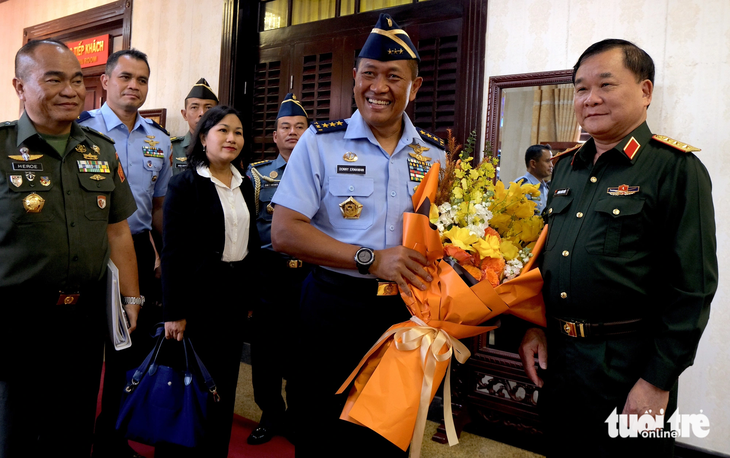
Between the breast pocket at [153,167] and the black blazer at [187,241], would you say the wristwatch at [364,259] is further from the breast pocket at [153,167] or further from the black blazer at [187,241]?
the breast pocket at [153,167]

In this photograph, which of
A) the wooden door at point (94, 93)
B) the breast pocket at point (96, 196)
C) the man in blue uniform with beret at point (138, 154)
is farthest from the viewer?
the wooden door at point (94, 93)

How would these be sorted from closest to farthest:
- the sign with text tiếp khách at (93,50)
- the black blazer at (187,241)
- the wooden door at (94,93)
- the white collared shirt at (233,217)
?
the black blazer at (187,241)
the white collared shirt at (233,217)
the sign with text tiếp khách at (93,50)
the wooden door at (94,93)

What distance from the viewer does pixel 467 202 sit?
1.38 metres

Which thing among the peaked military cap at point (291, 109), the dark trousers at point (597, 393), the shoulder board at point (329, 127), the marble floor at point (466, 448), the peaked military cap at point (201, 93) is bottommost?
the marble floor at point (466, 448)

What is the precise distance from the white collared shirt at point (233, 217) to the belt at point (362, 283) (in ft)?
2.67

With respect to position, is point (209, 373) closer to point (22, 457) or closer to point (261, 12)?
point (22, 457)

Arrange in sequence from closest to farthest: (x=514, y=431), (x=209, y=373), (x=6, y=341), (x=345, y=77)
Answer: (x=6, y=341) < (x=209, y=373) < (x=514, y=431) < (x=345, y=77)

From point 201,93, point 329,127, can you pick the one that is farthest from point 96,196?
point 201,93

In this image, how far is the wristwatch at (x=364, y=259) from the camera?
4.37 ft

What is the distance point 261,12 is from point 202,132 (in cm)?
238

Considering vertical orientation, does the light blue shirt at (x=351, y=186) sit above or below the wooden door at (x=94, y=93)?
below

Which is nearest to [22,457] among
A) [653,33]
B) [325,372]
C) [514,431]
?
[325,372]

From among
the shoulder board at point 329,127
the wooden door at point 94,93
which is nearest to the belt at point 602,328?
the shoulder board at point 329,127

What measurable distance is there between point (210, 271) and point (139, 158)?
99 centimetres
